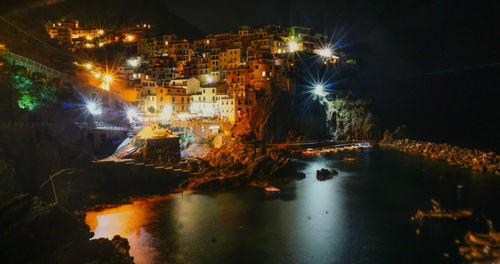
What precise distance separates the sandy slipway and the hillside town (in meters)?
11.8

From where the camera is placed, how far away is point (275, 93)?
44.3m

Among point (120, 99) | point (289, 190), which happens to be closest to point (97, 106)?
point (120, 99)

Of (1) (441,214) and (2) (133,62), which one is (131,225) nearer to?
(1) (441,214)

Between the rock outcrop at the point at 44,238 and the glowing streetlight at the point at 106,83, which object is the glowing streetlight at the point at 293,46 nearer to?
the glowing streetlight at the point at 106,83

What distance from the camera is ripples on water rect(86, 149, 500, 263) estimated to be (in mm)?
14398

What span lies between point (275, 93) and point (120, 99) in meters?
22.1

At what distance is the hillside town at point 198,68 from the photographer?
42.7 meters

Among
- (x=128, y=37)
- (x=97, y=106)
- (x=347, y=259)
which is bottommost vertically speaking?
(x=347, y=259)

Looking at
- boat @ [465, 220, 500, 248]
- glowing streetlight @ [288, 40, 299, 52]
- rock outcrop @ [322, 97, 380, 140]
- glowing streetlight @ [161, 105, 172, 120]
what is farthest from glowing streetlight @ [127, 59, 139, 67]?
boat @ [465, 220, 500, 248]

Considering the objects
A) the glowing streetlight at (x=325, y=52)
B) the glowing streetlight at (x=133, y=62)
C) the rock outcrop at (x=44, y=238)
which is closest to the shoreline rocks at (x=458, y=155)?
the glowing streetlight at (x=325, y=52)

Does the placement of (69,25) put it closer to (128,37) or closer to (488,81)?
(128,37)

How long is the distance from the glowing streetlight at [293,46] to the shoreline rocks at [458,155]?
24958 millimetres

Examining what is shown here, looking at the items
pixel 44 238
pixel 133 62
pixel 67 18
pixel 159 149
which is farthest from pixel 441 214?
pixel 67 18

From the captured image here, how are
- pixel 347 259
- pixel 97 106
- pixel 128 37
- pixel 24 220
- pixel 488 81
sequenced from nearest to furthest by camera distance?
pixel 24 220, pixel 347 259, pixel 97 106, pixel 128 37, pixel 488 81
